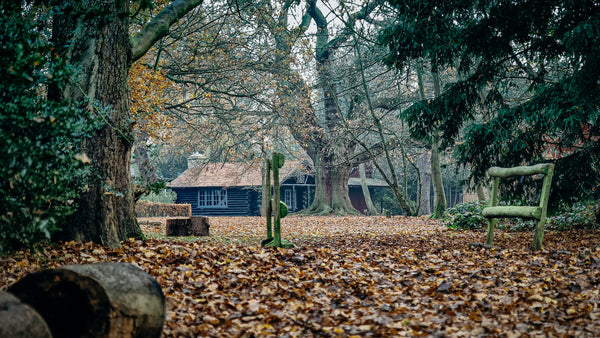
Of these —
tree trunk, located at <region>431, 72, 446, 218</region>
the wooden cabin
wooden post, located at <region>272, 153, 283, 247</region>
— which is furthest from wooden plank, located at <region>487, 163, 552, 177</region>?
the wooden cabin

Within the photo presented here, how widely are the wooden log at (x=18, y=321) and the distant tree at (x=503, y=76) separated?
8.19 metres

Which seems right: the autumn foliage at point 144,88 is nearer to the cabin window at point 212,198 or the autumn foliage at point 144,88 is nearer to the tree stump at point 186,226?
the tree stump at point 186,226

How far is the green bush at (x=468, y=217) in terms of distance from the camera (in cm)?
1201

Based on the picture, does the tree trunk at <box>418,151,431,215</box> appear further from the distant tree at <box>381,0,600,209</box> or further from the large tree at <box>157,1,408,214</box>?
the distant tree at <box>381,0,600,209</box>

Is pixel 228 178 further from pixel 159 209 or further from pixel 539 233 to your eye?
pixel 539 233

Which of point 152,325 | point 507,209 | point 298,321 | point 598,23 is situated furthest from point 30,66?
point 598,23

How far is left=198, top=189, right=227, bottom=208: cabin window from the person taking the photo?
3422 centimetres

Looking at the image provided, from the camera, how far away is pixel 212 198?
34.3 metres

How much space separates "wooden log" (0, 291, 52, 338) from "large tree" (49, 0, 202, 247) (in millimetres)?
3830

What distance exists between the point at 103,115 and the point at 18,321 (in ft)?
15.1

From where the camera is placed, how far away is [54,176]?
3551 millimetres

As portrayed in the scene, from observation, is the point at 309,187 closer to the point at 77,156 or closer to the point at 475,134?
the point at 475,134

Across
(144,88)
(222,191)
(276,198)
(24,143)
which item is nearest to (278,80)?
(144,88)

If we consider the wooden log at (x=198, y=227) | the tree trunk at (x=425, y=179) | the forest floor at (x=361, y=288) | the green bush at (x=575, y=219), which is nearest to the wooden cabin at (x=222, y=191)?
the tree trunk at (x=425, y=179)
